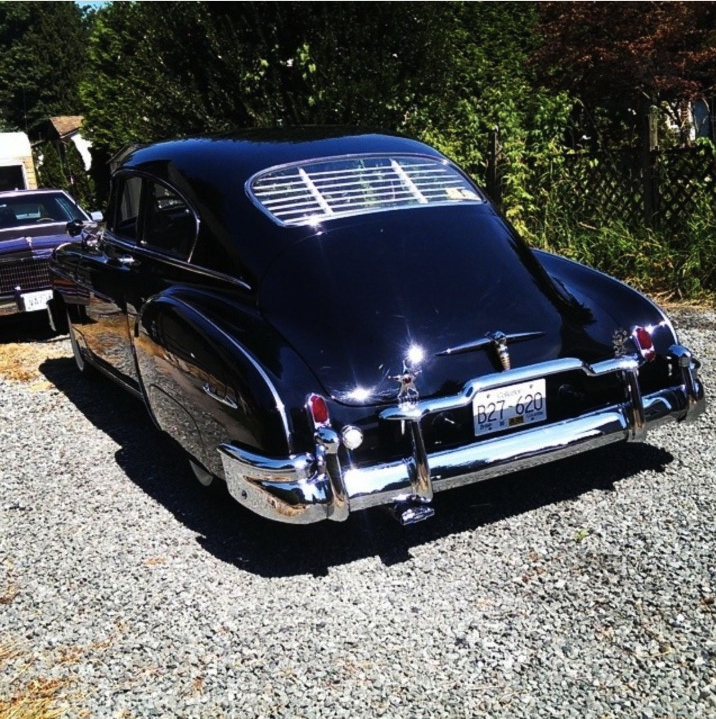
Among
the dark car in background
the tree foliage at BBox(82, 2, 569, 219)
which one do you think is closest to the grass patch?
the dark car in background

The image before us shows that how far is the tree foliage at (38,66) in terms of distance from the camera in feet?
181

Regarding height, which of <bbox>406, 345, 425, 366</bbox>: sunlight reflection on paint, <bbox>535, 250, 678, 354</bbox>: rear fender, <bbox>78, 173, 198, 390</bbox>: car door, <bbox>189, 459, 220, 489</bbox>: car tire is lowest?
<bbox>189, 459, 220, 489</bbox>: car tire

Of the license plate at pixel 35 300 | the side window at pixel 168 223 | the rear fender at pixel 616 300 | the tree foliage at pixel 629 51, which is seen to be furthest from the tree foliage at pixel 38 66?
the rear fender at pixel 616 300

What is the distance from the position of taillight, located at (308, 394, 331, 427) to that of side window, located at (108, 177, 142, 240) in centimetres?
213

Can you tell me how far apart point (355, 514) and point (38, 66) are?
59.6 meters

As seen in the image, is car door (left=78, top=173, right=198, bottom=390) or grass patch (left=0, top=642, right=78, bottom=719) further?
car door (left=78, top=173, right=198, bottom=390)

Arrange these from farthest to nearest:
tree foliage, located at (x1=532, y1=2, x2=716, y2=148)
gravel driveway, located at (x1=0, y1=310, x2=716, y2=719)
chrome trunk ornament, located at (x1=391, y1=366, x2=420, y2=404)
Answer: tree foliage, located at (x1=532, y1=2, x2=716, y2=148), chrome trunk ornament, located at (x1=391, y1=366, x2=420, y2=404), gravel driveway, located at (x1=0, y1=310, x2=716, y2=719)

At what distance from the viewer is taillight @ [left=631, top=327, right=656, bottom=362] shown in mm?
3777

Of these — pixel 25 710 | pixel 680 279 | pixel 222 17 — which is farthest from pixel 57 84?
pixel 25 710

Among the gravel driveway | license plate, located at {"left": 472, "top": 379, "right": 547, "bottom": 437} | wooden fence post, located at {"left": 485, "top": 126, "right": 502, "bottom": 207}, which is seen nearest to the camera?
the gravel driveway

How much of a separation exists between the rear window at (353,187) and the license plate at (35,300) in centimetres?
470

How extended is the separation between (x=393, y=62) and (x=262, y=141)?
5.61m

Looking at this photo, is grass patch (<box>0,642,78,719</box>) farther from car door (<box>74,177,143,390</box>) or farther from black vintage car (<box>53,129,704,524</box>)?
car door (<box>74,177,143,390</box>)

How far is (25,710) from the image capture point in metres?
2.62
